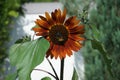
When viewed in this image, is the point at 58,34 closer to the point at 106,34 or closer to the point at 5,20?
the point at 106,34

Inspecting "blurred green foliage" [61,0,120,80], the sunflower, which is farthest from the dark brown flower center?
"blurred green foliage" [61,0,120,80]

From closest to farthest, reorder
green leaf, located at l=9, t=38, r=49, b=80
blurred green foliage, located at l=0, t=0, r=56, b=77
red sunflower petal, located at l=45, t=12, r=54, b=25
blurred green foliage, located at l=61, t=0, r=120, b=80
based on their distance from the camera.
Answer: green leaf, located at l=9, t=38, r=49, b=80 → red sunflower petal, located at l=45, t=12, r=54, b=25 → blurred green foliage, located at l=61, t=0, r=120, b=80 → blurred green foliage, located at l=0, t=0, r=56, b=77

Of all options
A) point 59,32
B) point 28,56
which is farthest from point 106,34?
point 28,56

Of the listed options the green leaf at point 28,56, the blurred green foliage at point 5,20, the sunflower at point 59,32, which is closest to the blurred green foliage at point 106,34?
the sunflower at point 59,32

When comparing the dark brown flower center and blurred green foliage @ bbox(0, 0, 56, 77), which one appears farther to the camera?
blurred green foliage @ bbox(0, 0, 56, 77)

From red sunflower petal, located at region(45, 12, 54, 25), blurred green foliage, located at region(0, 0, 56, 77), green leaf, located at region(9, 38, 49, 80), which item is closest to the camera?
green leaf, located at region(9, 38, 49, 80)

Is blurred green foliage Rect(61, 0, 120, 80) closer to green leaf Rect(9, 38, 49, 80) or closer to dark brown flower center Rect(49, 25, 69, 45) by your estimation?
dark brown flower center Rect(49, 25, 69, 45)

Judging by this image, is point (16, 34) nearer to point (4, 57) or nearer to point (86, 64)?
point (4, 57)
